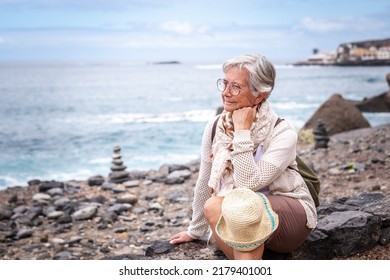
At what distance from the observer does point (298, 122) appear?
1998 cm

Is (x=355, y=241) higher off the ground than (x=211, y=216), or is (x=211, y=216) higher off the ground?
(x=211, y=216)

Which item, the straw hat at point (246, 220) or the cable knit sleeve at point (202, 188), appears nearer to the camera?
the straw hat at point (246, 220)

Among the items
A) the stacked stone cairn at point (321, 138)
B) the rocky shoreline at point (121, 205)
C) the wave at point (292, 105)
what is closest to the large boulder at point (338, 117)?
the stacked stone cairn at point (321, 138)

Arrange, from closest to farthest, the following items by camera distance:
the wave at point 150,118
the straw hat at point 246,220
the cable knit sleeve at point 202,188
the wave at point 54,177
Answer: the straw hat at point 246,220 < the cable knit sleeve at point 202,188 < the wave at point 54,177 < the wave at point 150,118

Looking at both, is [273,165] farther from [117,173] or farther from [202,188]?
[117,173]

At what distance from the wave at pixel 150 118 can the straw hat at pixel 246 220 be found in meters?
20.9

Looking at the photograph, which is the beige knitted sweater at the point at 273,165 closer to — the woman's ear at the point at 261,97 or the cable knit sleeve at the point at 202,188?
the cable knit sleeve at the point at 202,188

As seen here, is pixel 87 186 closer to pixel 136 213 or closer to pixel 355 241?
pixel 136 213

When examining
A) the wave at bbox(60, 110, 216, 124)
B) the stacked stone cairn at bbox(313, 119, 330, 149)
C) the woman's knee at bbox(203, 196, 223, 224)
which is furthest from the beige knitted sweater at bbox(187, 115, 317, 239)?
the wave at bbox(60, 110, 216, 124)

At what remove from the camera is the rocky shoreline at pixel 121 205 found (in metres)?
6.22

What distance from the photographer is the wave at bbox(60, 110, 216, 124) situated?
81.2ft

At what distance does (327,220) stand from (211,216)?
1.14 meters

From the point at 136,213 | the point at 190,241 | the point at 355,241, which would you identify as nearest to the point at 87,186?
the point at 136,213
